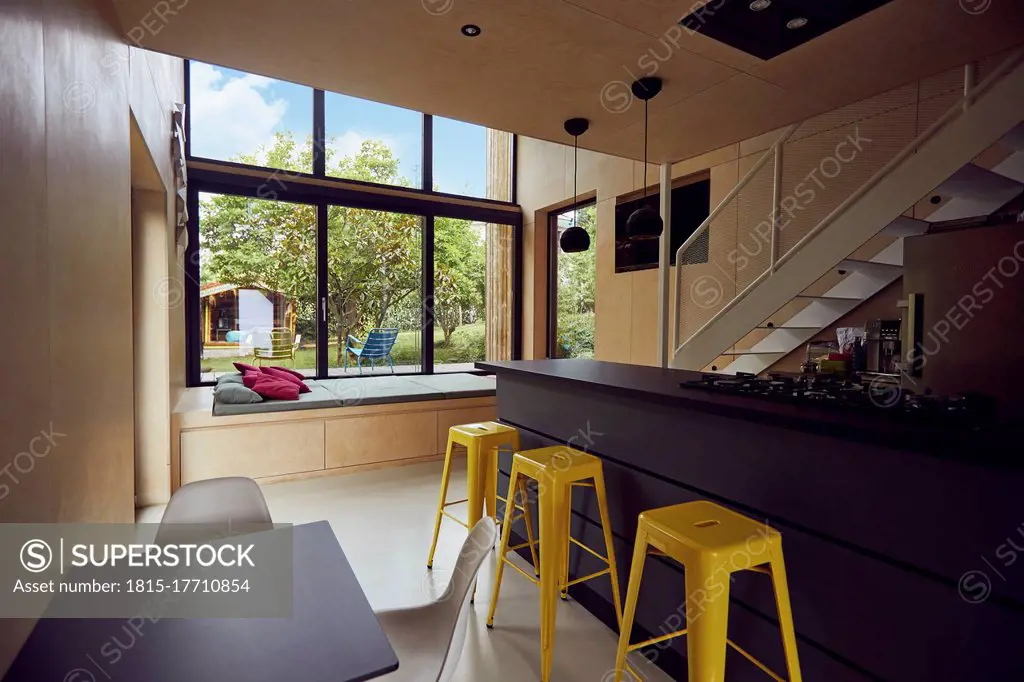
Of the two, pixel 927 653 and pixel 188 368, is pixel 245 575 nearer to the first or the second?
pixel 927 653

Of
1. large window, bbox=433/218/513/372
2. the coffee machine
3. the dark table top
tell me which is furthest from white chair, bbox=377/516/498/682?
large window, bbox=433/218/513/372

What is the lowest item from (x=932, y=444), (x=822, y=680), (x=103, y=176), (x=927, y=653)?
(x=822, y=680)

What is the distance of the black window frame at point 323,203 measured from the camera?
5074mm

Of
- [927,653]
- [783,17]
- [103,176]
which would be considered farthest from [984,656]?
[103,176]

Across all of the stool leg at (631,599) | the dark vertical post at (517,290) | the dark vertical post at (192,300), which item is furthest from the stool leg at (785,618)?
the dark vertical post at (517,290)

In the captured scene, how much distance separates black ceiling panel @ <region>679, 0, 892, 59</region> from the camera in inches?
91.8

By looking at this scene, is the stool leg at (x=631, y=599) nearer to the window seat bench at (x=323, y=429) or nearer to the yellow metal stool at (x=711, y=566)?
the yellow metal stool at (x=711, y=566)

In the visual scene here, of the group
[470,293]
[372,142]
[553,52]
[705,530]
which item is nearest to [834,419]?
[705,530]

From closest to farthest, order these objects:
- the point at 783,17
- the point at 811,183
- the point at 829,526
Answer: the point at 829,526 → the point at 783,17 → the point at 811,183

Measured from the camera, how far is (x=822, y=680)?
1511 millimetres

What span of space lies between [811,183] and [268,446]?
458cm

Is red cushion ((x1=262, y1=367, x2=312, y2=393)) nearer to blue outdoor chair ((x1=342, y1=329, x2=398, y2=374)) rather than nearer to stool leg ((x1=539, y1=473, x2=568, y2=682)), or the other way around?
blue outdoor chair ((x1=342, y1=329, x2=398, y2=374))

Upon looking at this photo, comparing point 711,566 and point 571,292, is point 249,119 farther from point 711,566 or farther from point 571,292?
point 711,566

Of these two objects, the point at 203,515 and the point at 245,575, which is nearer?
the point at 245,575
